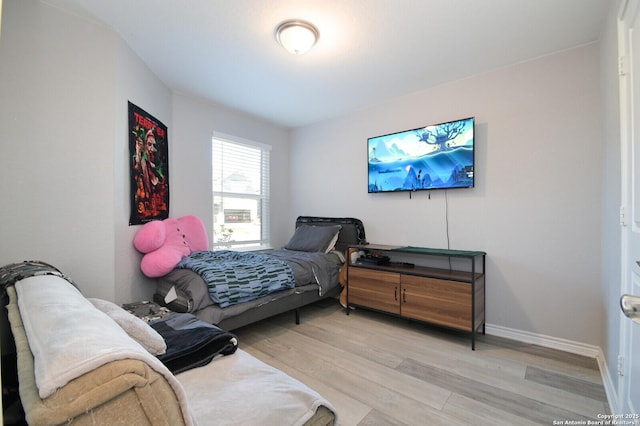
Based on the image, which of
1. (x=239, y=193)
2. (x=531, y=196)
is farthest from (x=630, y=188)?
(x=239, y=193)

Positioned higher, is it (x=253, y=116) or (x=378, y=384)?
(x=253, y=116)

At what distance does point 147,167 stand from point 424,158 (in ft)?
9.07

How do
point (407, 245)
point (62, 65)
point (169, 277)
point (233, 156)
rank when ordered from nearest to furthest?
point (62, 65)
point (169, 277)
point (407, 245)
point (233, 156)

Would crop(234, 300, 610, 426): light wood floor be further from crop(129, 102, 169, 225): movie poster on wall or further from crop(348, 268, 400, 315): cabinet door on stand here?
crop(129, 102, 169, 225): movie poster on wall

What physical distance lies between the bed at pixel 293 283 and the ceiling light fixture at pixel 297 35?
1926 mm

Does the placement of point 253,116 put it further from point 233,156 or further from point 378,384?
point 378,384

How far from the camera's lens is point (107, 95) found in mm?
2086

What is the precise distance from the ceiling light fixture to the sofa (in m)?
2.01

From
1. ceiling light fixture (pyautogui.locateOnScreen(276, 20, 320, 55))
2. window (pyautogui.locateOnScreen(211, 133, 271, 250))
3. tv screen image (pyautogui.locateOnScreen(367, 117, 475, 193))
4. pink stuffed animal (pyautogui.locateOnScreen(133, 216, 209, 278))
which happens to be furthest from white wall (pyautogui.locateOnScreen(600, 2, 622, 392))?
window (pyautogui.locateOnScreen(211, 133, 271, 250))

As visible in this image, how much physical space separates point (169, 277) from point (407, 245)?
245 cm

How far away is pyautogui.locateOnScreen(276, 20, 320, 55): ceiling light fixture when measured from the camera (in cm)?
201

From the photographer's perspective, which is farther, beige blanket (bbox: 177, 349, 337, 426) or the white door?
the white door

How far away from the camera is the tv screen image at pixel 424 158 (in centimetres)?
273

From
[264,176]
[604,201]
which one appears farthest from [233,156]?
[604,201]
